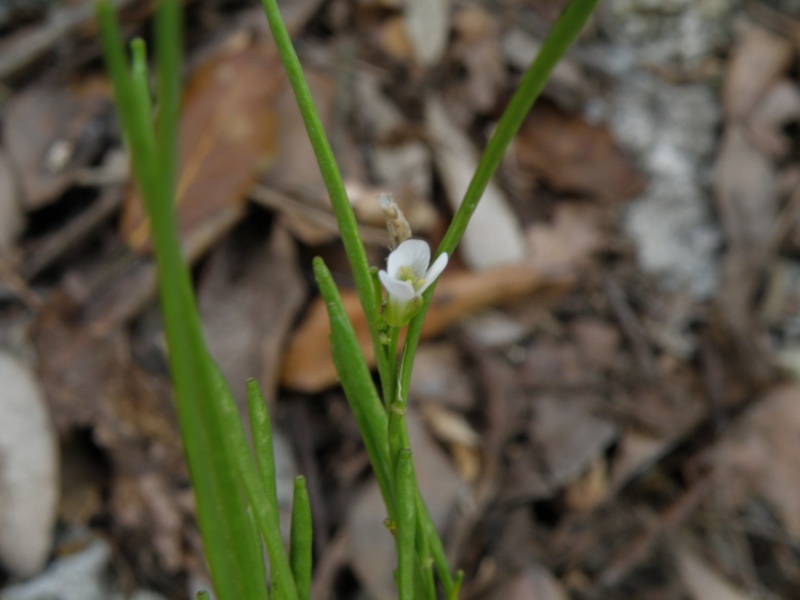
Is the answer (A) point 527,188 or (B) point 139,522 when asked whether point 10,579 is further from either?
(A) point 527,188

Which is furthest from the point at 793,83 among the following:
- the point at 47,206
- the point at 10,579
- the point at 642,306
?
the point at 10,579

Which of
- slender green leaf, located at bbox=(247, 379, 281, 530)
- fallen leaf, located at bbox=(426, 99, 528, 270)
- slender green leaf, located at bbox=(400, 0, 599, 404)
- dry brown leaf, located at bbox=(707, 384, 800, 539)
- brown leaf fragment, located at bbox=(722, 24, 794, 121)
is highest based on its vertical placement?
slender green leaf, located at bbox=(400, 0, 599, 404)

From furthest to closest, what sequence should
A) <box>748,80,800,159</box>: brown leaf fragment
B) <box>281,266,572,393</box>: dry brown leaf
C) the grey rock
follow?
<box>748,80,800,159</box>: brown leaf fragment
<box>281,266,572,393</box>: dry brown leaf
the grey rock

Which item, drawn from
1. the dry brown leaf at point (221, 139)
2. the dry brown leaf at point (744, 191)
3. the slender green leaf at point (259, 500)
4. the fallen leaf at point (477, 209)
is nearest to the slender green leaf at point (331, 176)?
the slender green leaf at point (259, 500)

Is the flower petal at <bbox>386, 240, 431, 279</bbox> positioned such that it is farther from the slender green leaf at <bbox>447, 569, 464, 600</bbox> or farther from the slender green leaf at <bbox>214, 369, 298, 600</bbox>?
the slender green leaf at <bbox>447, 569, 464, 600</bbox>

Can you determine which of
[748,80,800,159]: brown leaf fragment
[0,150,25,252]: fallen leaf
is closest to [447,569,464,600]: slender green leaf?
[0,150,25,252]: fallen leaf

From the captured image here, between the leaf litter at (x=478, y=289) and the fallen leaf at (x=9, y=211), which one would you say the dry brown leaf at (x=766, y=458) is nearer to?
the leaf litter at (x=478, y=289)

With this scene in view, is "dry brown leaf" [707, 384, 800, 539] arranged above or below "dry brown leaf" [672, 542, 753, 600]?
above
